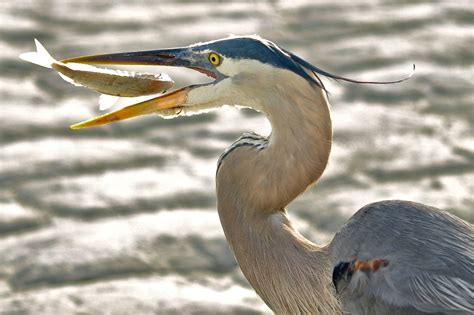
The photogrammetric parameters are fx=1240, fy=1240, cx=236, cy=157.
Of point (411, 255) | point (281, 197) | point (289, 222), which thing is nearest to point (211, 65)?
point (281, 197)

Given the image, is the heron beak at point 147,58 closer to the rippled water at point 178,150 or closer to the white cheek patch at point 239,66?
the white cheek patch at point 239,66

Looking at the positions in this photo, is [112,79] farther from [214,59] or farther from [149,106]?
[214,59]

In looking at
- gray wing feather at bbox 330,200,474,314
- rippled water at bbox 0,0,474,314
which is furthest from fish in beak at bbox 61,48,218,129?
rippled water at bbox 0,0,474,314

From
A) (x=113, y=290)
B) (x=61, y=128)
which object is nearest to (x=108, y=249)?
(x=113, y=290)

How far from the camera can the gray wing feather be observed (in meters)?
4.10

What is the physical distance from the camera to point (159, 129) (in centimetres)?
682

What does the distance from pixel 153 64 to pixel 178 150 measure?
6.88 feet

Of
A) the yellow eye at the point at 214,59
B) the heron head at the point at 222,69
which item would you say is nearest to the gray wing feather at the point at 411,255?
the heron head at the point at 222,69

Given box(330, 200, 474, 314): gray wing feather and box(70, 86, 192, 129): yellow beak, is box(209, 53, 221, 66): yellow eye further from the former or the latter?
box(330, 200, 474, 314): gray wing feather

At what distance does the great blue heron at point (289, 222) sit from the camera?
A: 13.7 feet

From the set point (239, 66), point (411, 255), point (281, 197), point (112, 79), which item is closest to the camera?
point (411, 255)

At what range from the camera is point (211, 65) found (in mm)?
4469

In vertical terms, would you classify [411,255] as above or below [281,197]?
below

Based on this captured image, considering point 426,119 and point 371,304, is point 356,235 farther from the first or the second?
point 426,119
